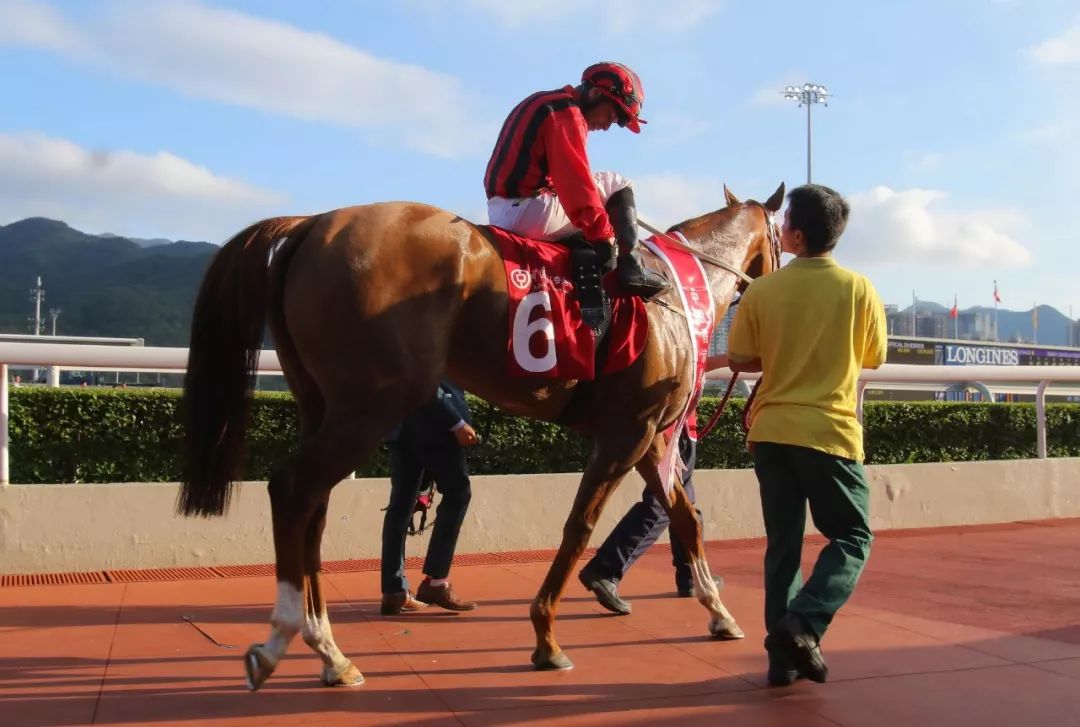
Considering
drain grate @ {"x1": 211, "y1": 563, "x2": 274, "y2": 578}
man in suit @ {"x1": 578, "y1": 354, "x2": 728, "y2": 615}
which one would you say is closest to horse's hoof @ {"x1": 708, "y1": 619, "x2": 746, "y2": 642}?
man in suit @ {"x1": 578, "y1": 354, "x2": 728, "y2": 615}

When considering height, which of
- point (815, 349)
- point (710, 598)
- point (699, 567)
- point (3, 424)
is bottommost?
point (710, 598)

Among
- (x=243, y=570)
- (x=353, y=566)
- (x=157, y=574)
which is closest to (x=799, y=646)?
(x=353, y=566)

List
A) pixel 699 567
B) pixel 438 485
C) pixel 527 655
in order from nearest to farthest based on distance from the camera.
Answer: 1. pixel 527 655
2. pixel 699 567
3. pixel 438 485

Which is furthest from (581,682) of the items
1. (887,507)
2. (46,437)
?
(887,507)

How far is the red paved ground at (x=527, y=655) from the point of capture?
3.50 metres

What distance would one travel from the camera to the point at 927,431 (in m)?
9.39

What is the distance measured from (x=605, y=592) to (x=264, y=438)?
2.71m

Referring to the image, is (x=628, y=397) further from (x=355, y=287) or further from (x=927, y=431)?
(x=927, y=431)

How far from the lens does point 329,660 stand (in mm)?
3799

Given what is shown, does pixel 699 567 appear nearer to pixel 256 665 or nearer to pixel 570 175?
pixel 570 175

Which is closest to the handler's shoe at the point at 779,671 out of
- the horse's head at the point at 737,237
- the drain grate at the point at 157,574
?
the horse's head at the point at 737,237

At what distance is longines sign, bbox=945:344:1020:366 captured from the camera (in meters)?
41.7

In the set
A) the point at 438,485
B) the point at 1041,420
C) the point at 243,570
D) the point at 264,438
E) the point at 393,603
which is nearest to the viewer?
the point at 393,603

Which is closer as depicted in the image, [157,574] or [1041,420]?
[157,574]
